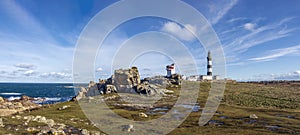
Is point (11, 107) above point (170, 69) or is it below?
below

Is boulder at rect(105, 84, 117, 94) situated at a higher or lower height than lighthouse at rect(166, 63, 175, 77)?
lower

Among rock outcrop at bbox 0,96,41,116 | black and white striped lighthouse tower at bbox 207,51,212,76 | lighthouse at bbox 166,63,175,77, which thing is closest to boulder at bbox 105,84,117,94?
rock outcrop at bbox 0,96,41,116

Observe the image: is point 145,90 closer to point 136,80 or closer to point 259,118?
point 136,80

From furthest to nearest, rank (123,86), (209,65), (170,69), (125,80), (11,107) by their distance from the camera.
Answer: (209,65), (170,69), (125,80), (123,86), (11,107)

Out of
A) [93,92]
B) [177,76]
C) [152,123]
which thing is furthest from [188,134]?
[177,76]

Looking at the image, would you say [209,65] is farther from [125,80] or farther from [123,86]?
[123,86]

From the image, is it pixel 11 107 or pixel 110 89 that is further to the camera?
pixel 110 89

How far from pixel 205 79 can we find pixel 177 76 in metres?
30.7

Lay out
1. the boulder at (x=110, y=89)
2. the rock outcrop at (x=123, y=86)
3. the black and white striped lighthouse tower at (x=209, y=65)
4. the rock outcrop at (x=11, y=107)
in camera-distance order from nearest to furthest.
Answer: the rock outcrop at (x=11, y=107) < the rock outcrop at (x=123, y=86) < the boulder at (x=110, y=89) < the black and white striped lighthouse tower at (x=209, y=65)

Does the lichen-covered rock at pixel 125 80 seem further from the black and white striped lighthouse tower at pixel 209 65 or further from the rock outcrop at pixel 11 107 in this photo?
the black and white striped lighthouse tower at pixel 209 65

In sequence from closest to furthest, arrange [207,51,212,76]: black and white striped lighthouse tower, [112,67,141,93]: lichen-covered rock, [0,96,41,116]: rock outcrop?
[0,96,41,116]: rock outcrop → [112,67,141,93]: lichen-covered rock → [207,51,212,76]: black and white striped lighthouse tower

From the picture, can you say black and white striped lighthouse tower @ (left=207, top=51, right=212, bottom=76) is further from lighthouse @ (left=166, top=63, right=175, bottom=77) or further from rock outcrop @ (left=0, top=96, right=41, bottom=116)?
rock outcrop @ (left=0, top=96, right=41, bottom=116)

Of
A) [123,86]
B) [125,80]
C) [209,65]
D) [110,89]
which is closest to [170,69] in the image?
[209,65]

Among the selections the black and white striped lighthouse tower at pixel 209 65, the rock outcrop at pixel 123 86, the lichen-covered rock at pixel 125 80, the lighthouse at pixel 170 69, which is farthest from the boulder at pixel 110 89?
the black and white striped lighthouse tower at pixel 209 65
